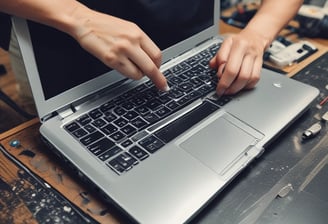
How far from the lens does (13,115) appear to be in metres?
0.66

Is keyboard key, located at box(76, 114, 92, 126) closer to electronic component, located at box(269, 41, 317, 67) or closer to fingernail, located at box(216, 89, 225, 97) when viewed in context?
fingernail, located at box(216, 89, 225, 97)

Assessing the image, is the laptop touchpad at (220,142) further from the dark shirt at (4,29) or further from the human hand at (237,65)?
the dark shirt at (4,29)

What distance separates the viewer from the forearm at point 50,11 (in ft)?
1.43

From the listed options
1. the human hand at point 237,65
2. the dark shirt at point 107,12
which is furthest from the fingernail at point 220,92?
the dark shirt at point 107,12

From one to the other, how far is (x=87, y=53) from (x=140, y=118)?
0.13m

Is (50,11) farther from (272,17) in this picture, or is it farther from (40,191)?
(272,17)

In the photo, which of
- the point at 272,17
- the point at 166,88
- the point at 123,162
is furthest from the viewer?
the point at 272,17

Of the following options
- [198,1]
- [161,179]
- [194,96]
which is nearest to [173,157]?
[161,179]

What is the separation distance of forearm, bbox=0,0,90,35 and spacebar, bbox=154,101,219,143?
19cm

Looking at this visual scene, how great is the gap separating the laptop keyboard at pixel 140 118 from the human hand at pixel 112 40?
76mm

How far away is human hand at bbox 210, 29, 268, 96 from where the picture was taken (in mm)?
566

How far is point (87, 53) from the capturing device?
52 cm

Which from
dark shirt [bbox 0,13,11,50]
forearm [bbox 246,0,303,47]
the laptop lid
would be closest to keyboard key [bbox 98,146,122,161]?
the laptop lid

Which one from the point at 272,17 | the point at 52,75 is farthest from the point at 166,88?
the point at 272,17
